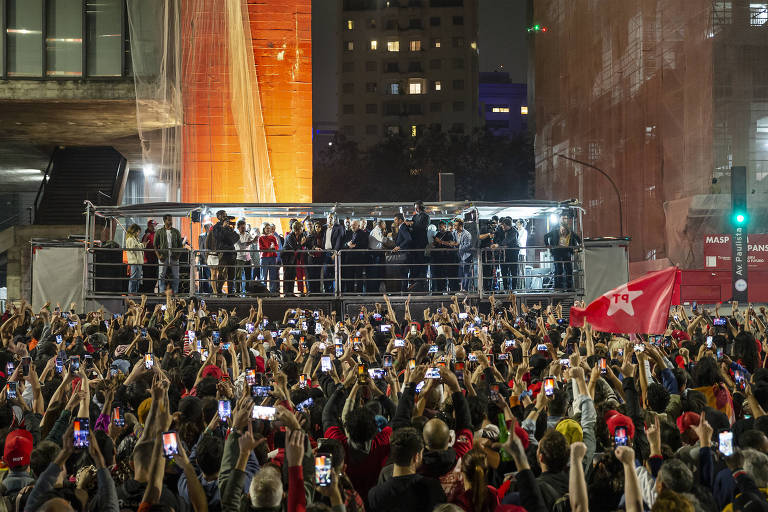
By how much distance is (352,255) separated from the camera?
61.2 ft

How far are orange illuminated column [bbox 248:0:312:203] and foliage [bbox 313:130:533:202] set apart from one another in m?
33.2

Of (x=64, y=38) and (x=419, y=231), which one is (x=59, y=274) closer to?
(x=419, y=231)

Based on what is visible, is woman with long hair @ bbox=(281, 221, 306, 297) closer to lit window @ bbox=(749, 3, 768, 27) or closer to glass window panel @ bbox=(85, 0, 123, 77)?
glass window panel @ bbox=(85, 0, 123, 77)

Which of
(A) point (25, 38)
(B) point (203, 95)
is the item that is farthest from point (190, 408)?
(A) point (25, 38)

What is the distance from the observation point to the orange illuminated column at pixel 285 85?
3125 cm

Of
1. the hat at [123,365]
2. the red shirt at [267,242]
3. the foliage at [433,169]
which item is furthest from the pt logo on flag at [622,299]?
the foliage at [433,169]

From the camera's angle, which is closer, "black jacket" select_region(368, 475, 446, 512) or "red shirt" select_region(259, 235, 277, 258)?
"black jacket" select_region(368, 475, 446, 512)

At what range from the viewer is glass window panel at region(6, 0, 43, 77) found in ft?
98.9

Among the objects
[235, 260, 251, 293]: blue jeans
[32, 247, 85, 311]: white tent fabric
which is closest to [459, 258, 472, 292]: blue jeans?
[235, 260, 251, 293]: blue jeans

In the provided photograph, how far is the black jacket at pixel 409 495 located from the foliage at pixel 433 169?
60.0 meters

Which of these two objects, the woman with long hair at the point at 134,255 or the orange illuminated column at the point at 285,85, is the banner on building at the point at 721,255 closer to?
the orange illuminated column at the point at 285,85

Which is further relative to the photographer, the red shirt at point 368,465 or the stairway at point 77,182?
the stairway at point 77,182

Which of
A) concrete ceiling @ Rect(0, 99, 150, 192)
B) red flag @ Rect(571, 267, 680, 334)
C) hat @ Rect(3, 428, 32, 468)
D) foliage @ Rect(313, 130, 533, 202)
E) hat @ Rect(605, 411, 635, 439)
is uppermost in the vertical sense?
foliage @ Rect(313, 130, 533, 202)

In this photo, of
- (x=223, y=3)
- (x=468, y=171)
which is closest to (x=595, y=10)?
(x=223, y=3)
